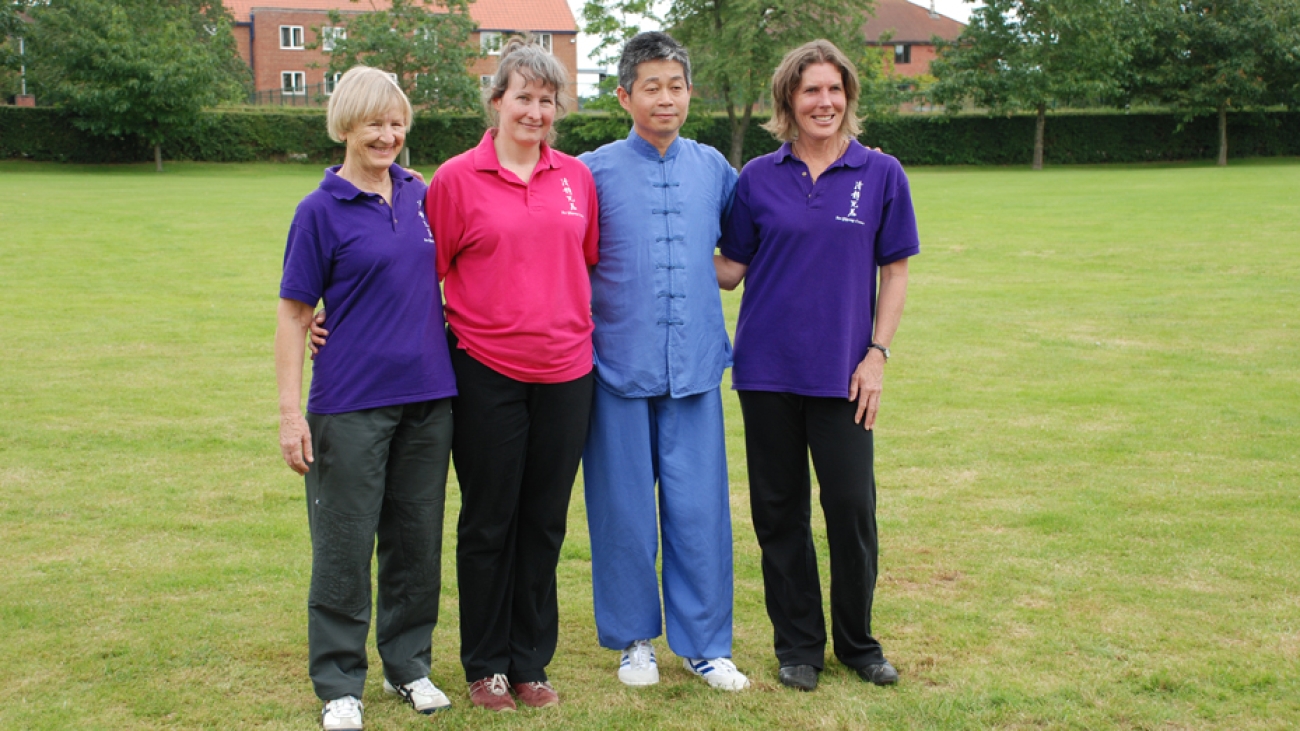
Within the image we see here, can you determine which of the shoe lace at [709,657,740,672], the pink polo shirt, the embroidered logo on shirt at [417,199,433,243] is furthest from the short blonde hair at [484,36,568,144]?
the shoe lace at [709,657,740,672]

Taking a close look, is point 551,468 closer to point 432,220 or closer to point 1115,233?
point 432,220

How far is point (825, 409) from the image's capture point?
3.68 metres

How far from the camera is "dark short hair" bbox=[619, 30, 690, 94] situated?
11.8 ft

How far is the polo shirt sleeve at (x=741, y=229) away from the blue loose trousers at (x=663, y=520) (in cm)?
50

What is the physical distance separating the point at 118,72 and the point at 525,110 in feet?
136

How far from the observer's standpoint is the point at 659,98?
3623 mm

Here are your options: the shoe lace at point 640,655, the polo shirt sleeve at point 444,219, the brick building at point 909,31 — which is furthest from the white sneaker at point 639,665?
the brick building at point 909,31

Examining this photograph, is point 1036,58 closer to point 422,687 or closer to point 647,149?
point 647,149

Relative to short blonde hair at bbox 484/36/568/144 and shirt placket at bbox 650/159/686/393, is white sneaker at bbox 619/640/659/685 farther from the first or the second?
short blonde hair at bbox 484/36/568/144

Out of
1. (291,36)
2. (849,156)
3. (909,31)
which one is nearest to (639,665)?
(849,156)

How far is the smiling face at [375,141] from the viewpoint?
3271 mm

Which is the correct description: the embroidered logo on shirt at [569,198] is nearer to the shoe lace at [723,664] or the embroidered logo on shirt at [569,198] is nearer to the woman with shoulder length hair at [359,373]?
→ the woman with shoulder length hair at [359,373]

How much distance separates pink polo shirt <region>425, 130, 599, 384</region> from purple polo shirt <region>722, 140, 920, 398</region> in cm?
64

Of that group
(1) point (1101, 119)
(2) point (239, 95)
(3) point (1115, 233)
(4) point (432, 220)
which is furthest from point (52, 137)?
(4) point (432, 220)
